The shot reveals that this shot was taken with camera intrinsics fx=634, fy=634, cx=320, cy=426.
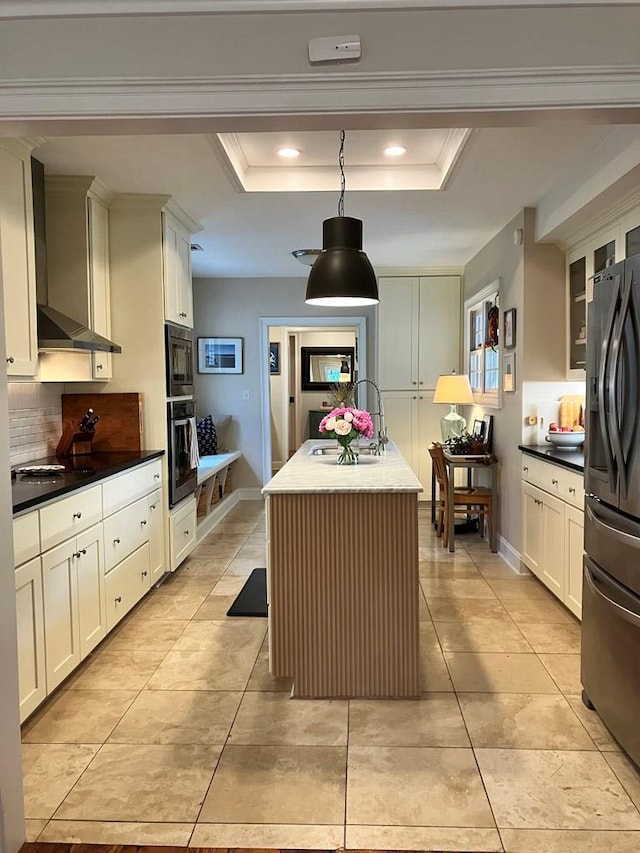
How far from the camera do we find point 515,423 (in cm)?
448

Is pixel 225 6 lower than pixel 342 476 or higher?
higher

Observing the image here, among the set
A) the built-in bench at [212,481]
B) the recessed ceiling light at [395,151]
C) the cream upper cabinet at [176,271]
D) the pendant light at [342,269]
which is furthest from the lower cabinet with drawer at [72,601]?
the recessed ceiling light at [395,151]

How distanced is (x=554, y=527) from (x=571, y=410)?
0.99m

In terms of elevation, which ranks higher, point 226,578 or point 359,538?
point 359,538

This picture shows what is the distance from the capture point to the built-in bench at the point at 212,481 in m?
5.54

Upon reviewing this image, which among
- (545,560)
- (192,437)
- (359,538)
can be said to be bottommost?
(545,560)

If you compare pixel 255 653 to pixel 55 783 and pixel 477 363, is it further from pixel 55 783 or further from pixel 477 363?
pixel 477 363

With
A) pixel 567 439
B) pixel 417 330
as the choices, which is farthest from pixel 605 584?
pixel 417 330

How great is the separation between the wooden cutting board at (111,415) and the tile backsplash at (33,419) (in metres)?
0.08

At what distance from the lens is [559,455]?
373 cm

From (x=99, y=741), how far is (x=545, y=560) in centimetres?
265

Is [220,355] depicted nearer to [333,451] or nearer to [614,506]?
[333,451]

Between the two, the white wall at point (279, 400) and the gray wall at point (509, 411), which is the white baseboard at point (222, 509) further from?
the gray wall at point (509, 411)

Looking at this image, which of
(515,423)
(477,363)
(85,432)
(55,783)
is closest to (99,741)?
(55,783)
